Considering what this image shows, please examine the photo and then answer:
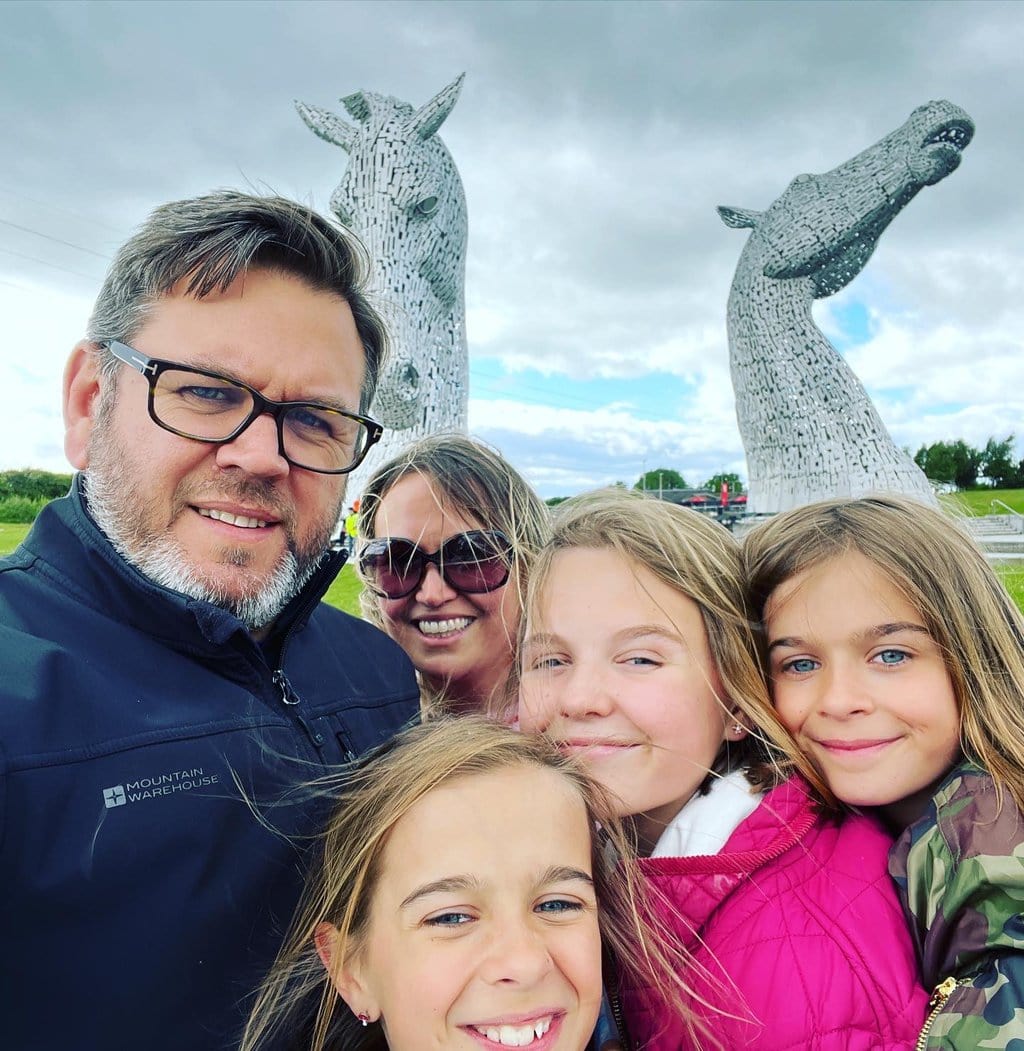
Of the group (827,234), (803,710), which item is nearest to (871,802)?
(803,710)

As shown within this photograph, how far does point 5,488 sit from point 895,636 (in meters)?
33.4

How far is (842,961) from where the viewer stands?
1328mm

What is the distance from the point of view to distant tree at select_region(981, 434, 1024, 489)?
42.6 m

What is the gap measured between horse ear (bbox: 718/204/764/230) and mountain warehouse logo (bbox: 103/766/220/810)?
597 inches

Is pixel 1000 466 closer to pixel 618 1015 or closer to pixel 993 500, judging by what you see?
pixel 993 500

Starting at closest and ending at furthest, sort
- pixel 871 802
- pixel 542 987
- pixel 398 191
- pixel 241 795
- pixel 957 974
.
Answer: pixel 542 987 < pixel 957 974 < pixel 241 795 < pixel 871 802 < pixel 398 191

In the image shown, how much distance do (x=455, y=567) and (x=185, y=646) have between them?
1.05 meters

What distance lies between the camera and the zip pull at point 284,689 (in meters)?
1.70

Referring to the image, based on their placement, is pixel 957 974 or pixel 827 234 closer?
pixel 957 974

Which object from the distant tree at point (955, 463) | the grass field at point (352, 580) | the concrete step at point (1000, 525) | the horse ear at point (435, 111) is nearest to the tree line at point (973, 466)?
the distant tree at point (955, 463)

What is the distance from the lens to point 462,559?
250cm

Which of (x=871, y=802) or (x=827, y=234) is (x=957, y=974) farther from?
(x=827, y=234)

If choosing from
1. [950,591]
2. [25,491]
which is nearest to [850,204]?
[950,591]

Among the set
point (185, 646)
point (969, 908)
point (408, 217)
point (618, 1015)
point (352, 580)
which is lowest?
point (618, 1015)
